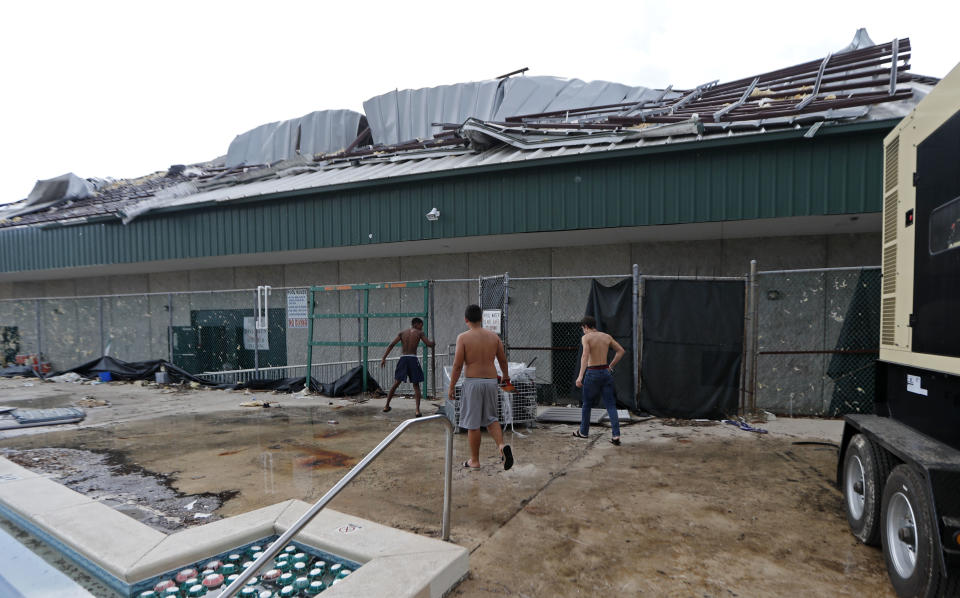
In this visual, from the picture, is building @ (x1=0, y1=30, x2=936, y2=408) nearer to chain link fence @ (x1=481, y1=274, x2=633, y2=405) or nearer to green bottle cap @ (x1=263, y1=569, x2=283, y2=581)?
chain link fence @ (x1=481, y1=274, x2=633, y2=405)

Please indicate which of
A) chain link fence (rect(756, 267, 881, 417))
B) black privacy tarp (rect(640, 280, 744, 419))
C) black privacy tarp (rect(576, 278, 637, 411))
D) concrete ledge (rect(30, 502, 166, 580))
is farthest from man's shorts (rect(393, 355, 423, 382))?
chain link fence (rect(756, 267, 881, 417))

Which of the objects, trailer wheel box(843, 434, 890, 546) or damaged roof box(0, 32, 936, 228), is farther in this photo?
damaged roof box(0, 32, 936, 228)

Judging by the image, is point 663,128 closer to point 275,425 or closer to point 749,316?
point 749,316

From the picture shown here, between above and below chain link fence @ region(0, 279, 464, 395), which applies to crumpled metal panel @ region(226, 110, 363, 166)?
above

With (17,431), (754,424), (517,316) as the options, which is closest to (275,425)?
(17,431)

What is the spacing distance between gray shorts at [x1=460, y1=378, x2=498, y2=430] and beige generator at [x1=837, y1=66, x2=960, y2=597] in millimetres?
3441

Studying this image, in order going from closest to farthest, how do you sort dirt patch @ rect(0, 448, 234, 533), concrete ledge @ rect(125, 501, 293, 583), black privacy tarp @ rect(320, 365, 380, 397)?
concrete ledge @ rect(125, 501, 293, 583) < dirt patch @ rect(0, 448, 234, 533) < black privacy tarp @ rect(320, 365, 380, 397)

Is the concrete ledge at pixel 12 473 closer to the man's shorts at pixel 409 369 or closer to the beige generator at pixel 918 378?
the man's shorts at pixel 409 369

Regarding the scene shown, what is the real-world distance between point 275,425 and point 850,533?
8.08 m

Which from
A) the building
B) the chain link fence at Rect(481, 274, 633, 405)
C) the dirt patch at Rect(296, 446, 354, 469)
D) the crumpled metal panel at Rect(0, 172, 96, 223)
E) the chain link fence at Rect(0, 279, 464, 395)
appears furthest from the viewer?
the crumpled metal panel at Rect(0, 172, 96, 223)

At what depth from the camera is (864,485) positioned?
157 inches

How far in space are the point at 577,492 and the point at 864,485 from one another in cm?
241

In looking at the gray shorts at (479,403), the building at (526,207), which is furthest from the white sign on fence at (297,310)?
the gray shorts at (479,403)

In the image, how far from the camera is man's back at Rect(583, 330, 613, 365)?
7465 millimetres
